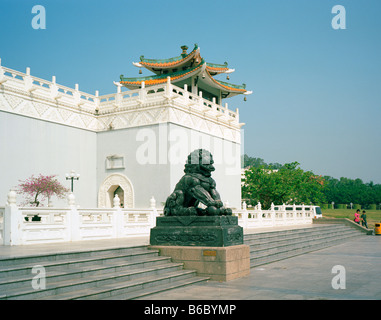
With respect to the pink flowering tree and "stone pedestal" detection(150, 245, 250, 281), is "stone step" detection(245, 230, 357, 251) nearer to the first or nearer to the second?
"stone pedestal" detection(150, 245, 250, 281)

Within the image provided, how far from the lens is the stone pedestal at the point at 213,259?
7.02 meters

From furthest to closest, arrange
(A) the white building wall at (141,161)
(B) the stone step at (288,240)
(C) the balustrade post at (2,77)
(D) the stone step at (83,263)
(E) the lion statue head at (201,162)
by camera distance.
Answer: (A) the white building wall at (141,161) → (C) the balustrade post at (2,77) → (B) the stone step at (288,240) → (E) the lion statue head at (201,162) → (D) the stone step at (83,263)

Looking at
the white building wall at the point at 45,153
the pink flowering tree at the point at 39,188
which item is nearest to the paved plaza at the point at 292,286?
the pink flowering tree at the point at 39,188

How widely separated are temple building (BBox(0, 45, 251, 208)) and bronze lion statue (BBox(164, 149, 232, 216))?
405 inches

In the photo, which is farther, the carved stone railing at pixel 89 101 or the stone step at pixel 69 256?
the carved stone railing at pixel 89 101

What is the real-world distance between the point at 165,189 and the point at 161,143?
222 cm

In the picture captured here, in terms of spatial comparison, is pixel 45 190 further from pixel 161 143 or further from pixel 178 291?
pixel 178 291

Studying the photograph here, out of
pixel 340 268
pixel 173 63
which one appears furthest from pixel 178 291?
pixel 173 63

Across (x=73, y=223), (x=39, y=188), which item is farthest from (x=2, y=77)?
(x=73, y=223)

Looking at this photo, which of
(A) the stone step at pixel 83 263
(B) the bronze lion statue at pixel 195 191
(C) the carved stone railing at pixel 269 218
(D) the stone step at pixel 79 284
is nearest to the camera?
(D) the stone step at pixel 79 284

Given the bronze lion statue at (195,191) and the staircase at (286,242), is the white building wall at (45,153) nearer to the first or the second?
the staircase at (286,242)

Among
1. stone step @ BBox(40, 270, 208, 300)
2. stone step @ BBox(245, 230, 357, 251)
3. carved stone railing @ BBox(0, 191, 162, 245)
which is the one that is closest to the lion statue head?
stone step @ BBox(40, 270, 208, 300)

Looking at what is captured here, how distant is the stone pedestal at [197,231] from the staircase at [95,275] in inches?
17.6

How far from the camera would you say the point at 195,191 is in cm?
780
